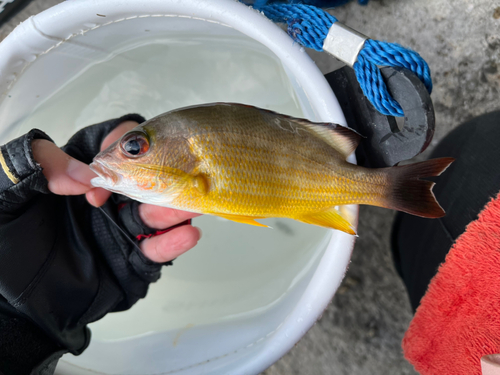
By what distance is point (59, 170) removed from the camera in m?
0.66

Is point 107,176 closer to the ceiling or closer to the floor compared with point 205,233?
closer to the ceiling

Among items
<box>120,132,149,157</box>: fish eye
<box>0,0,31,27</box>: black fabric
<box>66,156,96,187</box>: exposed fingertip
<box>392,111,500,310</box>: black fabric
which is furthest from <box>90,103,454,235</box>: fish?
<box>0,0,31,27</box>: black fabric

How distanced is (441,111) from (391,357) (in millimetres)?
870

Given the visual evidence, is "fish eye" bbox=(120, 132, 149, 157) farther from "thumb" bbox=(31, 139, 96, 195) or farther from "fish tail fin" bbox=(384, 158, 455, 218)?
"fish tail fin" bbox=(384, 158, 455, 218)

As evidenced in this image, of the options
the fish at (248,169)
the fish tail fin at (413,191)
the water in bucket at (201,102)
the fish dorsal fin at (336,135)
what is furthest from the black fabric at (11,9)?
the fish tail fin at (413,191)

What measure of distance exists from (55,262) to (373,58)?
0.84 meters

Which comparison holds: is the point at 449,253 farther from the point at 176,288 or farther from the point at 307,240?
the point at 176,288

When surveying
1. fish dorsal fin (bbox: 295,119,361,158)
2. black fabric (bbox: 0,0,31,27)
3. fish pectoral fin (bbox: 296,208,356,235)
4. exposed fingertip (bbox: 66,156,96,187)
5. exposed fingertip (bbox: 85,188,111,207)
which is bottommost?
fish pectoral fin (bbox: 296,208,356,235)

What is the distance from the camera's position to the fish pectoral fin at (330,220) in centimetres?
58

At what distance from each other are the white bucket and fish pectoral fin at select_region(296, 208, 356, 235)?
5 centimetres

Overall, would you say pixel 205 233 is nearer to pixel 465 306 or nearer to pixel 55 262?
pixel 55 262

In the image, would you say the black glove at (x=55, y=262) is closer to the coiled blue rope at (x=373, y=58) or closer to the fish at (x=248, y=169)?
the fish at (x=248, y=169)

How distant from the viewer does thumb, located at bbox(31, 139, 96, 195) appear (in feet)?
2.11

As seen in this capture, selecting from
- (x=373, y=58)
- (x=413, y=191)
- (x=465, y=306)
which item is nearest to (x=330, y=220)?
(x=413, y=191)
